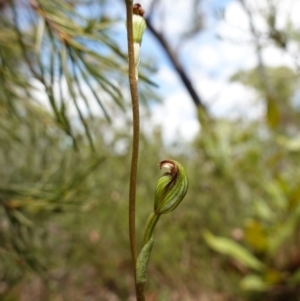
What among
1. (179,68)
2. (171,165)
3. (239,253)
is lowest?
(239,253)

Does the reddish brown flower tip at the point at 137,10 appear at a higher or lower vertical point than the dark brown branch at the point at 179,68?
higher

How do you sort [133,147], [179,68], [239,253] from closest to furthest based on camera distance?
1. [133,147]
2. [239,253]
3. [179,68]

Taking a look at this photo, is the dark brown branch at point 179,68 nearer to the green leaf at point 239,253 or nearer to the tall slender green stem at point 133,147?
the green leaf at point 239,253

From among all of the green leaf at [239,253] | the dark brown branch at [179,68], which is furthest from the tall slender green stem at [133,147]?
the dark brown branch at [179,68]

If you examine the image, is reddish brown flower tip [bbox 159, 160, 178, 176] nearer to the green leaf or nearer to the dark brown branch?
the green leaf

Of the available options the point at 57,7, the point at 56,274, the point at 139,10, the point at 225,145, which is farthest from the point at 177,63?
the point at 139,10

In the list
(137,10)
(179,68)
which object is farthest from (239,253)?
(179,68)

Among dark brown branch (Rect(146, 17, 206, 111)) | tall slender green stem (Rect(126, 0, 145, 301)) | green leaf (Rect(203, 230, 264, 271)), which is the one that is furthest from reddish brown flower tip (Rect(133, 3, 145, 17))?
dark brown branch (Rect(146, 17, 206, 111))

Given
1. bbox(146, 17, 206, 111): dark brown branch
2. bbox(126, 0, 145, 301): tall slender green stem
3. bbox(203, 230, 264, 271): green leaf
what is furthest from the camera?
→ bbox(146, 17, 206, 111): dark brown branch

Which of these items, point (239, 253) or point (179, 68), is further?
point (179, 68)

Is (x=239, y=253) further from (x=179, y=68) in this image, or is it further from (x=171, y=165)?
(x=179, y=68)

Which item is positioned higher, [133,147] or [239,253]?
[133,147]
